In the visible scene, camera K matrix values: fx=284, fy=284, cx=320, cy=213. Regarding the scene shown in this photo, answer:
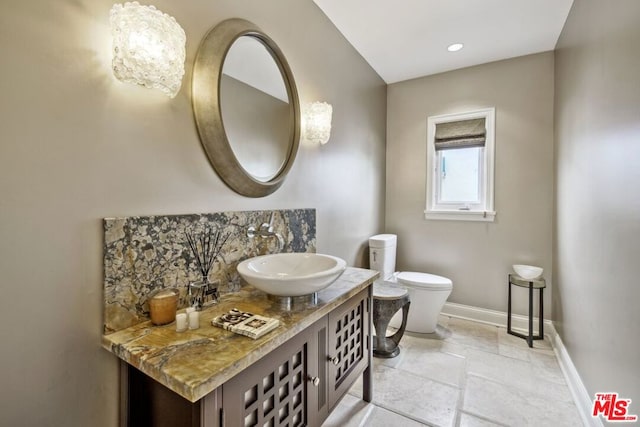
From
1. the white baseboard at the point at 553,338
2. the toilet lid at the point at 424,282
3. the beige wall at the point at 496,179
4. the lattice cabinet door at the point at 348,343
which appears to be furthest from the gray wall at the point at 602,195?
the lattice cabinet door at the point at 348,343

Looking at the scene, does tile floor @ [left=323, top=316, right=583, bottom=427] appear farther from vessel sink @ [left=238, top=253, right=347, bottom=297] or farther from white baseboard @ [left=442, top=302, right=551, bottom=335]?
vessel sink @ [left=238, top=253, right=347, bottom=297]

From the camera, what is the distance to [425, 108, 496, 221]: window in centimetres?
280

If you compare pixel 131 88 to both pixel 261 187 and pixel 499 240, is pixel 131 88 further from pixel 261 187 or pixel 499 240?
pixel 499 240

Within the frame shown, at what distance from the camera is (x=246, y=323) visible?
37.2 inches

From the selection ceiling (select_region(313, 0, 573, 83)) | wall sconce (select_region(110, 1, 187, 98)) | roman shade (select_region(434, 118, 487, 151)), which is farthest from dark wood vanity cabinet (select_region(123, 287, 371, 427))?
roman shade (select_region(434, 118, 487, 151))

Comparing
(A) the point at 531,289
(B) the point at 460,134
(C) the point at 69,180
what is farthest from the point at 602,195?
(C) the point at 69,180

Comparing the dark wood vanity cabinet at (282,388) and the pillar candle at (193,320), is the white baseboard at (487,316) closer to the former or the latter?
the dark wood vanity cabinet at (282,388)

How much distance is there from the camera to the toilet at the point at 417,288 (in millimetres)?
2428

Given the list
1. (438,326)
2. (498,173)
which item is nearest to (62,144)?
(438,326)

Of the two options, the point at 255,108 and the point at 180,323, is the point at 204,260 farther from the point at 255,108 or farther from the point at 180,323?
the point at 255,108

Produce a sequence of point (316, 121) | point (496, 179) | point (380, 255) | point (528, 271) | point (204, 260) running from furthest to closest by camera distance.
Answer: point (496, 179) < point (380, 255) < point (528, 271) < point (316, 121) < point (204, 260)

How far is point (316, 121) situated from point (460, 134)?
72.3 inches

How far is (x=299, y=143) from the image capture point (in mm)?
1768

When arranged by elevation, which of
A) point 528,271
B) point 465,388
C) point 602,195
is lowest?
point 465,388
